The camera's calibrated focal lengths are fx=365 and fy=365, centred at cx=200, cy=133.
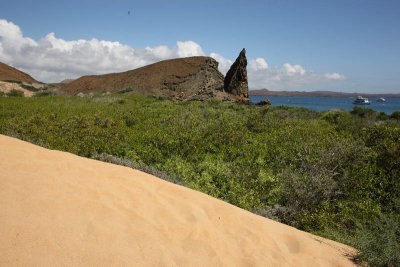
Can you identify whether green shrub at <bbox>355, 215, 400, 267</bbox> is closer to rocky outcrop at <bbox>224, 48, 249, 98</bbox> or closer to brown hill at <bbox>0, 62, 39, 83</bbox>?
rocky outcrop at <bbox>224, 48, 249, 98</bbox>

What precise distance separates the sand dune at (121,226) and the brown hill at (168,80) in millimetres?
24437

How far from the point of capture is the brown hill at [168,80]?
31234 millimetres

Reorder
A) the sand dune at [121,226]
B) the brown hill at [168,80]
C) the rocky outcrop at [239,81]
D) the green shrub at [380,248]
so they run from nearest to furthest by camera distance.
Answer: the sand dune at [121,226], the green shrub at [380,248], the brown hill at [168,80], the rocky outcrop at [239,81]

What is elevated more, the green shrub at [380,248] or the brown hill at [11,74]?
the brown hill at [11,74]

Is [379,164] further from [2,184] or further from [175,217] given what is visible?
[2,184]

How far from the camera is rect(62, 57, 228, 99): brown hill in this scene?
31.2 meters

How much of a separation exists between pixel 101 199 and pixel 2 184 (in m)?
1.23

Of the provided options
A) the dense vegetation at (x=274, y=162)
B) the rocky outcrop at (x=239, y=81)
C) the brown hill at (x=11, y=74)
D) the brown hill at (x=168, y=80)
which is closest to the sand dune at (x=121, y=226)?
the dense vegetation at (x=274, y=162)

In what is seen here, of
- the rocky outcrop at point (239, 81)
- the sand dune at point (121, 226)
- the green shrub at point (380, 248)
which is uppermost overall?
the rocky outcrop at point (239, 81)

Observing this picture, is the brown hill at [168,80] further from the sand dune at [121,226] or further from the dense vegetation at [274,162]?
the sand dune at [121,226]

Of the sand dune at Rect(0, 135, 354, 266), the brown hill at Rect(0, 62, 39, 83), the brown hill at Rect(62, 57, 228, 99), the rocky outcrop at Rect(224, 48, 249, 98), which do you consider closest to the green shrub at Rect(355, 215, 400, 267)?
the sand dune at Rect(0, 135, 354, 266)

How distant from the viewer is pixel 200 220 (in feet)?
16.0

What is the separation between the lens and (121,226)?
4203mm

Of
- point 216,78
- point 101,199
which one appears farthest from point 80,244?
point 216,78
